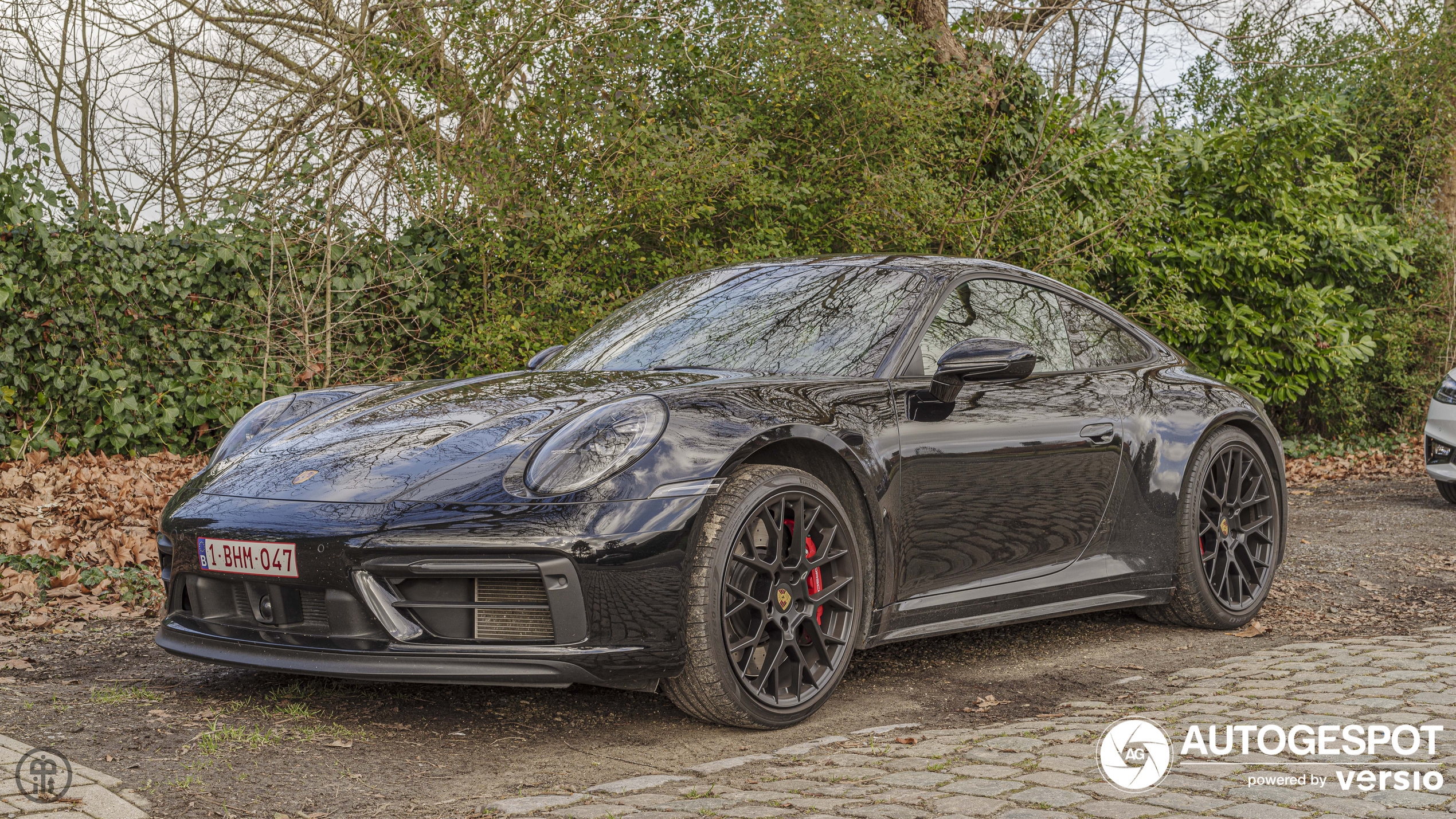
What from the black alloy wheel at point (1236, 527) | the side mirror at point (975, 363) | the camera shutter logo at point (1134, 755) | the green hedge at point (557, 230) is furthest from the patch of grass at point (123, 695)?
the green hedge at point (557, 230)

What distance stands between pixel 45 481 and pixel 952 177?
6671 millimetres

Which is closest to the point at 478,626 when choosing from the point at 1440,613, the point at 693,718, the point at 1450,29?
the point at 693,718

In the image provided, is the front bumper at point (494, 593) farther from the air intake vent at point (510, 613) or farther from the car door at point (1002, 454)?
the car door at point (1002, 454)

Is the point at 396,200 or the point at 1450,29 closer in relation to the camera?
the point at 396,200

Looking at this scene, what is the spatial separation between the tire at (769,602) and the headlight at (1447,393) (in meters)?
7.48

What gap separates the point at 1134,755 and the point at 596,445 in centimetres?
168

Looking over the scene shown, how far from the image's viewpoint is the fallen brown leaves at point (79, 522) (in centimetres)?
584

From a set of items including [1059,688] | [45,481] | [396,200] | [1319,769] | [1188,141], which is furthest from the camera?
[1188,141]

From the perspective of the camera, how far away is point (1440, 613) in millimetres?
5816

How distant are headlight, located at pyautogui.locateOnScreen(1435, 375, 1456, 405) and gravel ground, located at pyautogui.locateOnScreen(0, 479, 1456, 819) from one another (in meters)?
4.45

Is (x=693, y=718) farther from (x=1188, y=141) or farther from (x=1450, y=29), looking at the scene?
(x=1450, y=29)

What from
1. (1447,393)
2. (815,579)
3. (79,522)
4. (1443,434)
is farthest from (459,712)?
(1447,393)

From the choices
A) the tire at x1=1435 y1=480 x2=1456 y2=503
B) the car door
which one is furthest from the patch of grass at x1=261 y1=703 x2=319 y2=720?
the tire at x1=1435 y1=480 x2=1456 y2=503

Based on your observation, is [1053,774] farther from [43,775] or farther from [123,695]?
[123,695]
